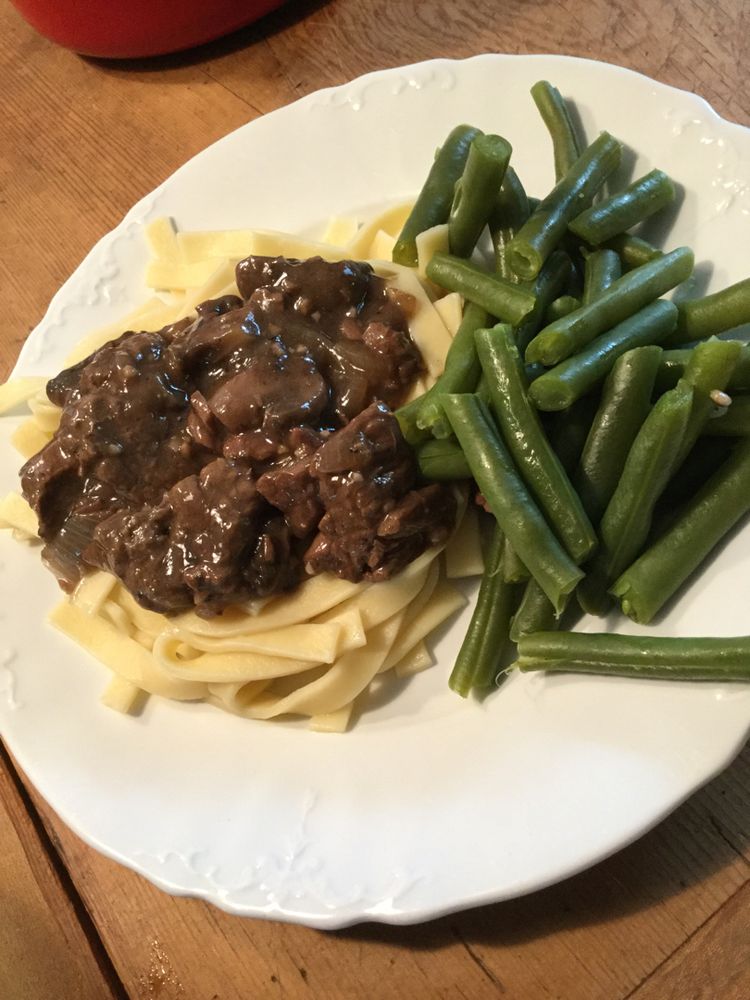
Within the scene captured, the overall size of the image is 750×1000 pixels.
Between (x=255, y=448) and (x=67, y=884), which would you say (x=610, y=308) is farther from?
(x=67, y=884)

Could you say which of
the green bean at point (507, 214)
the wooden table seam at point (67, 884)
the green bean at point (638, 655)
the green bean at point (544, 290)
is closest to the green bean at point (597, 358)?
the green bean at point (544, 290)

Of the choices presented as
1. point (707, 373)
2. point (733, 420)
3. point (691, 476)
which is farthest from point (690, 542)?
point (707, 373)

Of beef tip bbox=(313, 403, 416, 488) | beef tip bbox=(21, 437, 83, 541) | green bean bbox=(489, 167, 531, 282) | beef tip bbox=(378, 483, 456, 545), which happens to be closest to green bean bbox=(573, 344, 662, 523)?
beef tip bbox=(378, 483, 456, 545)

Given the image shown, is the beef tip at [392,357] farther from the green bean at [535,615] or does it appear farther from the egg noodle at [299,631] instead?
the green bean at [535,615]

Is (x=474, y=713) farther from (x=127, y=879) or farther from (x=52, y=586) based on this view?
(x=52, y=586)

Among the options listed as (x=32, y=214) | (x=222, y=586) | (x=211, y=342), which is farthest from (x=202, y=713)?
(x=32, y=214)
